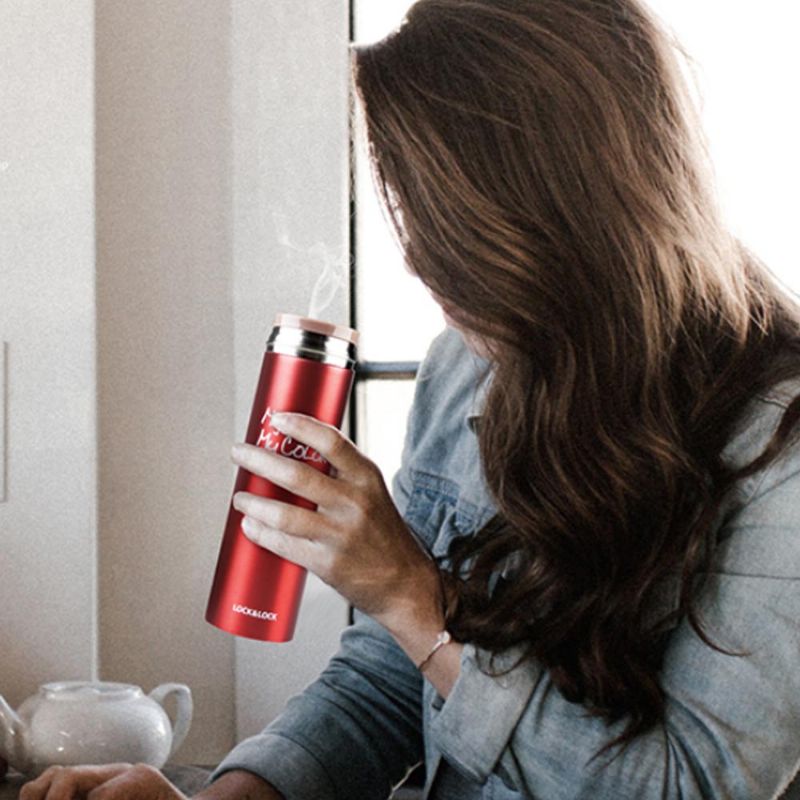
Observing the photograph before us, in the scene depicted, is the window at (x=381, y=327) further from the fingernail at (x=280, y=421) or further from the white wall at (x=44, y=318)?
the fingernail at (x=280, y=421)

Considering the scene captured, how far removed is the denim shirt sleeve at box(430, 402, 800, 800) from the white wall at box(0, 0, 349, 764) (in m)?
0.69

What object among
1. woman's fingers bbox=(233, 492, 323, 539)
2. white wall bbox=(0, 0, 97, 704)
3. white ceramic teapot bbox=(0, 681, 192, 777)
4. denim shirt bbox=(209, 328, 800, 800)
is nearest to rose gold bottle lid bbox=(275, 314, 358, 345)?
woman's fingers bbox=(233, 492, 323, 539)

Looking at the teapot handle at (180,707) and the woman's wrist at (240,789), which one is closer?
the woman's wrist at (240,789)

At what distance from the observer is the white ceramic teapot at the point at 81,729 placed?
1142mm

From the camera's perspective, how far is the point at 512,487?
89 centimetres

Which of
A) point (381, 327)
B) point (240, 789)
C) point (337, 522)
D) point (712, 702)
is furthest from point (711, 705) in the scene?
point (381, 327)

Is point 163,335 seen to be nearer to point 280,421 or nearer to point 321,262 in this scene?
point 321,262

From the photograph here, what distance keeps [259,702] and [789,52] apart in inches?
38.5

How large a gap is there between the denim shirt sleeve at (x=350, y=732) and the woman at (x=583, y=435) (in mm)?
165

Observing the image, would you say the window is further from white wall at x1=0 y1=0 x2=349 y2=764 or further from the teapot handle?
the teapot handle

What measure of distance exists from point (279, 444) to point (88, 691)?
48 centimetres

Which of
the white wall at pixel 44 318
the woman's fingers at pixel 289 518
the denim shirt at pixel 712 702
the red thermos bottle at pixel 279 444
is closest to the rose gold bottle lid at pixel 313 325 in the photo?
the red thermos bottle at pixel 279 444

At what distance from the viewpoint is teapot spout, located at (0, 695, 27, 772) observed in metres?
1.16

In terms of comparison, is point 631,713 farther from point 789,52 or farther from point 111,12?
point 111,12
